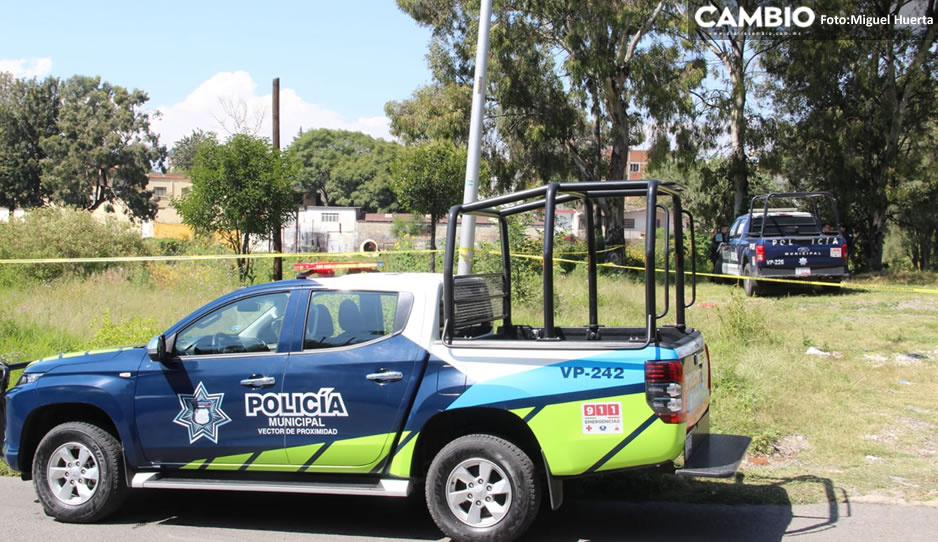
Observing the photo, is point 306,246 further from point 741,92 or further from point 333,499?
point 333,499

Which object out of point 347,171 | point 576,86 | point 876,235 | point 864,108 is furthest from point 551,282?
point 347,171

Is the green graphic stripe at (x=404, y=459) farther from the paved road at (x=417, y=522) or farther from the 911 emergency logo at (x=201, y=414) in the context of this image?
the 911 emergency logo at (x=201, y=414)

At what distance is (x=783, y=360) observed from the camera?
939cm

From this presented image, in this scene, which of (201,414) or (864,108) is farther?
(864,108)

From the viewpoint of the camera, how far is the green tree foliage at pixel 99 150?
5991cm

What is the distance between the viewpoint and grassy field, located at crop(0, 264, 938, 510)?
6.21 meters

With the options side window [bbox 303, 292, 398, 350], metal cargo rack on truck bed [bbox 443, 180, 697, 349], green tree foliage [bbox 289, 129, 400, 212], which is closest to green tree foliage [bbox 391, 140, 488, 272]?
metal cargo rack on truck bed [bbox 443, 180, 697, 349]

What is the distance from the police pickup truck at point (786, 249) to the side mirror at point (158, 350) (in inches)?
492

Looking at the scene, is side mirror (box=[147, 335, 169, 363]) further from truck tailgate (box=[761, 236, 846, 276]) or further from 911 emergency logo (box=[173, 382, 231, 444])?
truck tailgate (box=[761, 236, 846, 276])

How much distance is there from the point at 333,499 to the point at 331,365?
1.61m

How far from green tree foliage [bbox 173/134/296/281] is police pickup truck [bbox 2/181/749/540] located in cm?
1099

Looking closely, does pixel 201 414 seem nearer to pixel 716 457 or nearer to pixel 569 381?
pixel 569 381

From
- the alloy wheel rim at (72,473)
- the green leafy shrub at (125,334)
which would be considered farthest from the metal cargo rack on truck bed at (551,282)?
the green leafy shrub at (125,334)

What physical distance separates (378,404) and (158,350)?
170 cm
